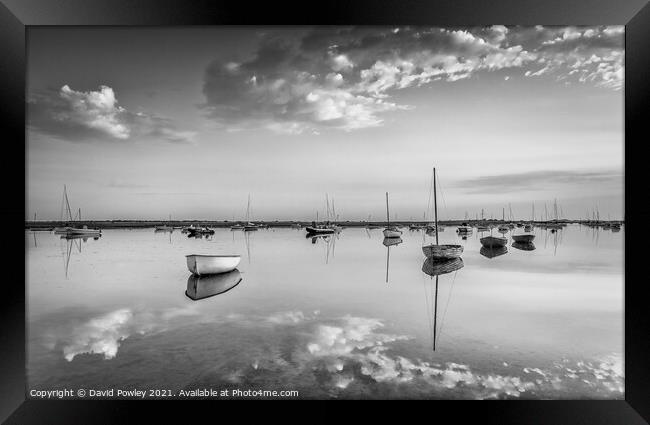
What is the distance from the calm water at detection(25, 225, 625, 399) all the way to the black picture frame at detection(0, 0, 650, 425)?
1.36 metres

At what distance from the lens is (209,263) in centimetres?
1311

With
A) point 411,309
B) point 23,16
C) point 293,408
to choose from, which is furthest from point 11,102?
point 411,309

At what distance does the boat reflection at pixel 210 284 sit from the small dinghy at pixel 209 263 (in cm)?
25

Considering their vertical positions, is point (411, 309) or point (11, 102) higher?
point (11, 102)

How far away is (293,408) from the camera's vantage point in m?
3.08

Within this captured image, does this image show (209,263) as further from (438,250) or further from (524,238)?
(524,238)

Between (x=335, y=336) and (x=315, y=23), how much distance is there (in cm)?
494

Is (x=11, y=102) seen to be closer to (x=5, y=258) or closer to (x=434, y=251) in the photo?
(x=5, y=258)

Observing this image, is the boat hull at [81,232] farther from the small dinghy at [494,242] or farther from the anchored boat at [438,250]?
the small dinghy at [494,242]

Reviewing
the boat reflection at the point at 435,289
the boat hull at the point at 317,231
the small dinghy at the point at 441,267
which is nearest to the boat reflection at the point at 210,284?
the boat reflection at the point at 435,289

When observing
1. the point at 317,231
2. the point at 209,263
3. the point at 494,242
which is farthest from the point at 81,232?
the point at 494,242

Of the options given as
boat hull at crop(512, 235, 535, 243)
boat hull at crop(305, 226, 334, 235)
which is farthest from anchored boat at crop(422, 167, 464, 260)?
boat hull at crop(305, 226, 334, 235)

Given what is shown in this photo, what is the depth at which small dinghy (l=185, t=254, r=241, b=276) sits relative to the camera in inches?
502

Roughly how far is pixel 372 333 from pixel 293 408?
3.94m
